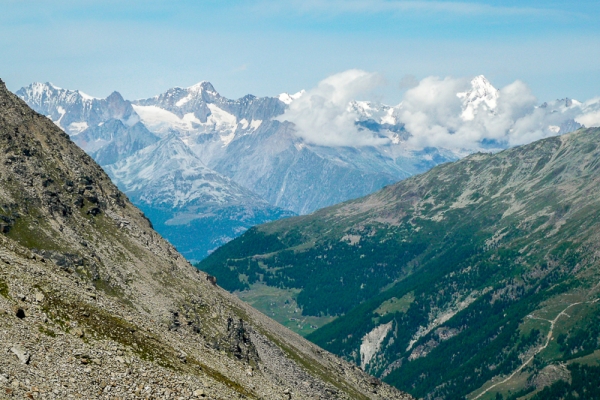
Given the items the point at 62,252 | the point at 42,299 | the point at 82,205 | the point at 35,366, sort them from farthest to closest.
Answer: the point at 82,205 < the point at 62,252 < the point at 42,299 < the point at 35,366

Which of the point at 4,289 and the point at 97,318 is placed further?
the point at 97,318

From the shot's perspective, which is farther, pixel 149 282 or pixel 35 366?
pixel 149 282

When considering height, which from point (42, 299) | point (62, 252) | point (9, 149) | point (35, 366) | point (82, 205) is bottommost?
point (35, 366)

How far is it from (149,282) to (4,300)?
9430cm

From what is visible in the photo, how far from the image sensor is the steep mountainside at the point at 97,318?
3258 inches

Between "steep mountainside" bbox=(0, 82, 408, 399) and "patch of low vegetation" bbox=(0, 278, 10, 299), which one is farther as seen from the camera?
"patch of low vegetation" bbox=(0, 278, 10, 299)

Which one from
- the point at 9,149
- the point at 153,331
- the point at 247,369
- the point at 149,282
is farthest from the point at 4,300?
the point at 9,149

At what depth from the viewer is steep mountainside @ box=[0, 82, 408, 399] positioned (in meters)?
82.8

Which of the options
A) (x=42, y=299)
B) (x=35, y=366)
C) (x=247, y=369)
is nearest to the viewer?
(x=35, y=366)

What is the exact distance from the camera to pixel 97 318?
100812mm

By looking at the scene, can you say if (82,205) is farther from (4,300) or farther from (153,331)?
(4,300)

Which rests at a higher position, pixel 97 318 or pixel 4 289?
pixel 4 289

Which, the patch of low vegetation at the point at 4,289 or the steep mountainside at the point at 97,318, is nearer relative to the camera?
the steep mountainside at the point at 97,318

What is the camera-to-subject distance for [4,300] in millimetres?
87812
